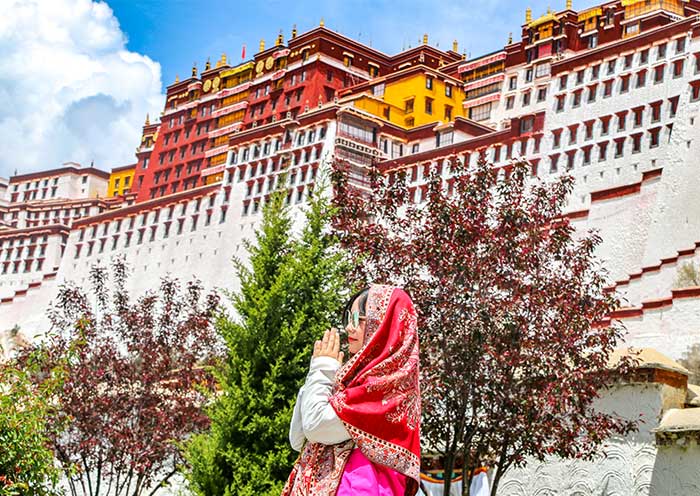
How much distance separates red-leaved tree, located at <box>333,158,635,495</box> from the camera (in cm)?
912

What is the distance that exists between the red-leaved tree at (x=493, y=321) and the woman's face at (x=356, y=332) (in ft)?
15.0

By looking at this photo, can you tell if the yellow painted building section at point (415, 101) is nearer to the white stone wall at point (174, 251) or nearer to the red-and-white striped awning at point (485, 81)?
the red-and-white striped awning at point (485, 81)

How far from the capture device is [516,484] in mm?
11406

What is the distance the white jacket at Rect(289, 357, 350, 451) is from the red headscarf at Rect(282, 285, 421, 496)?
0.14ft

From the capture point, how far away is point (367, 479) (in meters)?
4.12

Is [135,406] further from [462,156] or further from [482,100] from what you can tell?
[482,100]

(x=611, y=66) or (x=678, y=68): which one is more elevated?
(x=611, y=66)

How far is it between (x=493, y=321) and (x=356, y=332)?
16.7ft

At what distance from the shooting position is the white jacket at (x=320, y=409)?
414 centimetres

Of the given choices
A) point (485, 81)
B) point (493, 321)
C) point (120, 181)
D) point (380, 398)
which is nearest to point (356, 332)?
point (380, 398)

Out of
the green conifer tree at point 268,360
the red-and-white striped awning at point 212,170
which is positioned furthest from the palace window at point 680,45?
the red-and-white striped awning at point 212,170

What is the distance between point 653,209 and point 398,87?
23.6 metres

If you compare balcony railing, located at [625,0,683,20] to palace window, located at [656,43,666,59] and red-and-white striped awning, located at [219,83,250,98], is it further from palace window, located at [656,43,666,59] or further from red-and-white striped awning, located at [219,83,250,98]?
red-and-white striped awning, located at [219,83,250,98]

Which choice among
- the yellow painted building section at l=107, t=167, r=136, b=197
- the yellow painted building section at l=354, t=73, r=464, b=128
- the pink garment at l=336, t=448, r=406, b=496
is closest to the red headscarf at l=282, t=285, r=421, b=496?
the pink garment at l=336, t=448, r=406, b=496
